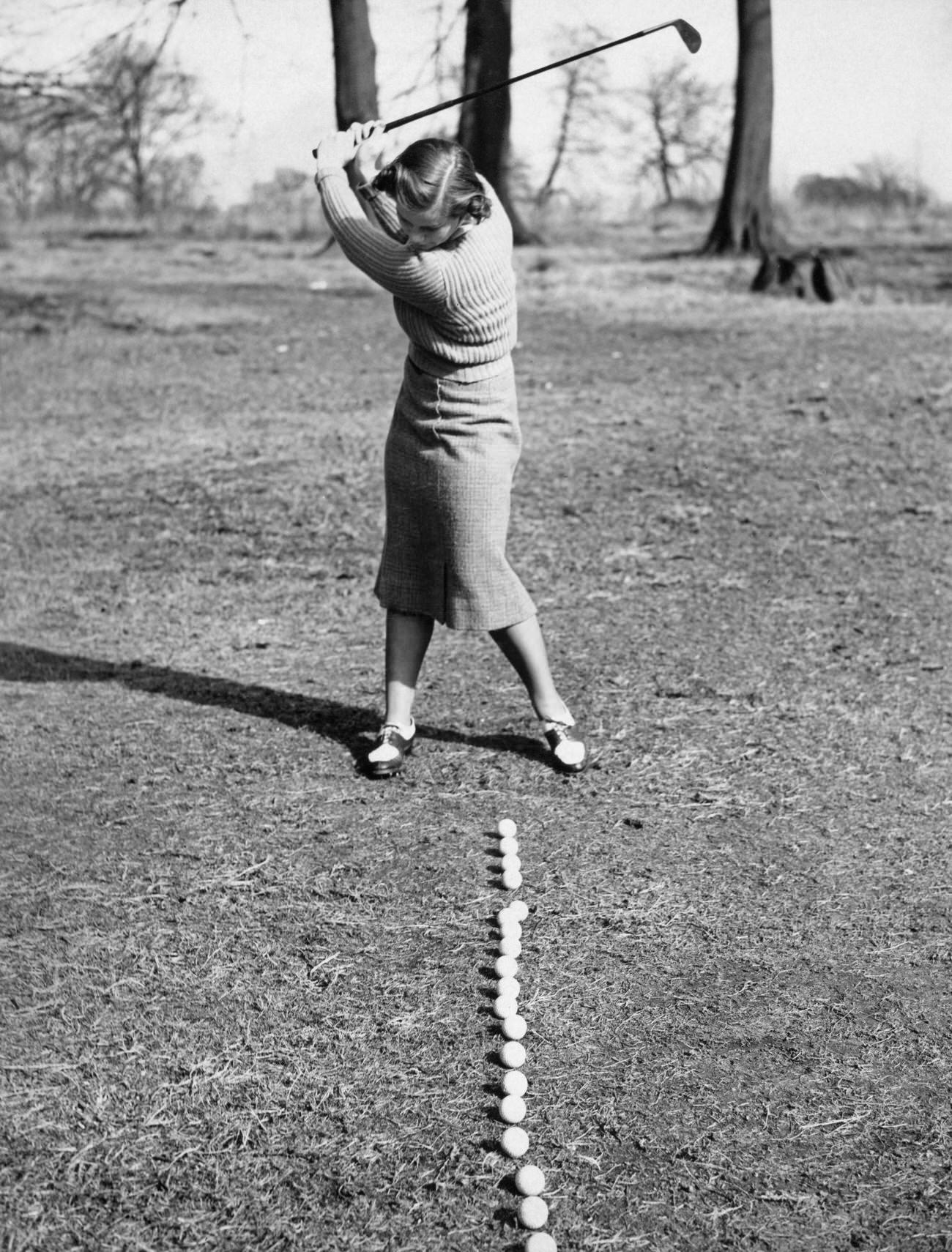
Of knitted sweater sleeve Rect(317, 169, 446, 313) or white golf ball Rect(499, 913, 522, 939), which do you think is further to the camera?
knitted sweater sleeve Rect(317, 169, 446, 313)

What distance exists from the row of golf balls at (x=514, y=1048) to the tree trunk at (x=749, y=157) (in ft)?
51.9

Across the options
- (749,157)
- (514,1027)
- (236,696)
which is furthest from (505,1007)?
(749,157)

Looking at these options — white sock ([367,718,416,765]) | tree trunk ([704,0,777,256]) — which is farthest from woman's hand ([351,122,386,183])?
tree trunk ([704,0,777,256])

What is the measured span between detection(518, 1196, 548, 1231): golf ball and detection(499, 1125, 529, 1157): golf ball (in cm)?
15

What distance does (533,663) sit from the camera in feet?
14.3

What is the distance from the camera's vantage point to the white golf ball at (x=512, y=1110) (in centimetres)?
276

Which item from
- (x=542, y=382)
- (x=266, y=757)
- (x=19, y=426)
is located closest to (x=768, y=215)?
(x=542, y=382)

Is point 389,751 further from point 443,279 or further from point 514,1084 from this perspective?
point 514,1084

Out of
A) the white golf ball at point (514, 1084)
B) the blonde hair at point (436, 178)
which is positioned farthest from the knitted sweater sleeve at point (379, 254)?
the white golf ball at point (514, 1084)

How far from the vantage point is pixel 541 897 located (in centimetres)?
362

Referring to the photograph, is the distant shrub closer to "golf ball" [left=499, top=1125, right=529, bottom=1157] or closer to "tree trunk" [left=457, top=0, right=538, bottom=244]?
"tree trunk" [left=457, top=0, right=538, bottom=244]

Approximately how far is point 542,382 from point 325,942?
752cm

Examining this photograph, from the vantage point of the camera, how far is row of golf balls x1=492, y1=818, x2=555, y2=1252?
8.21 feet

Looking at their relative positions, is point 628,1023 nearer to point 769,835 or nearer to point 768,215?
point 769,835
